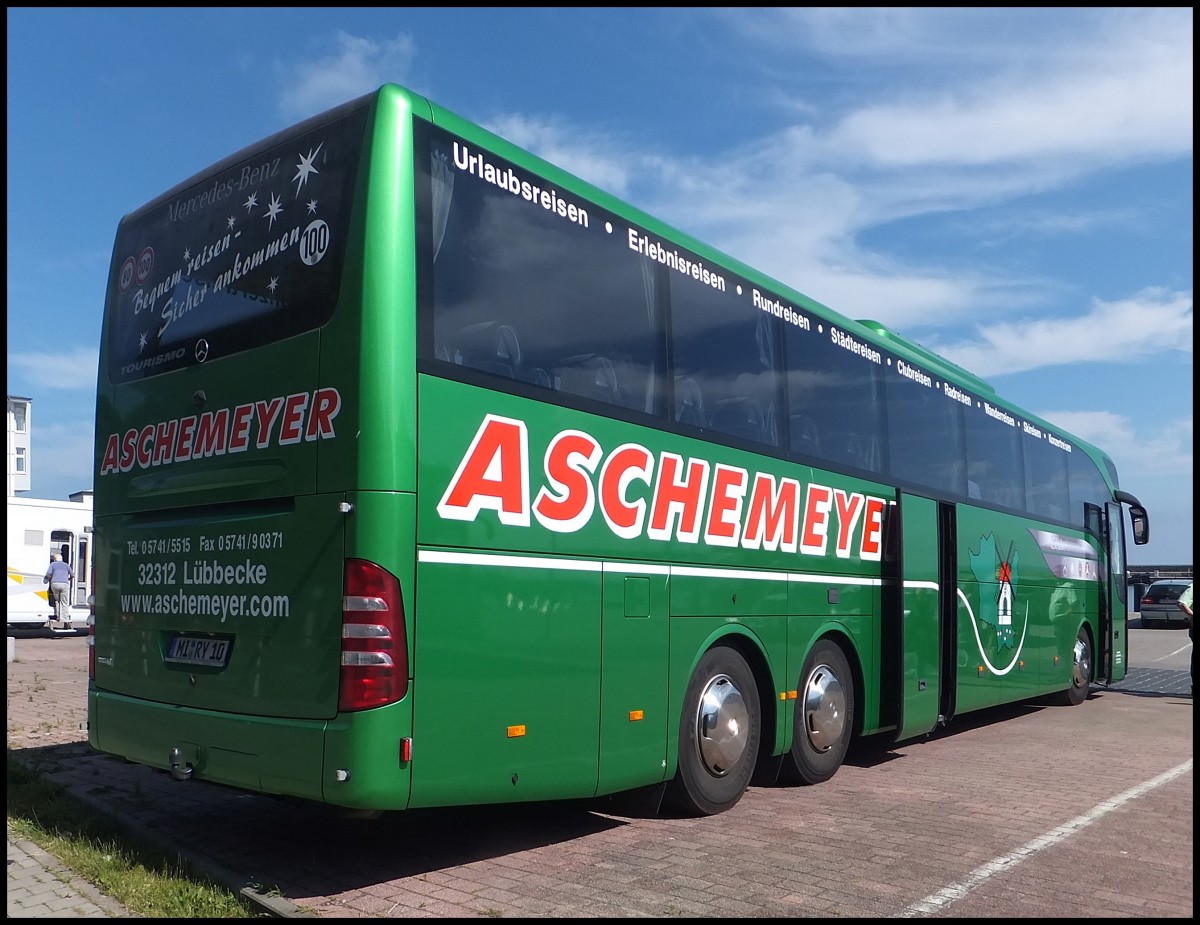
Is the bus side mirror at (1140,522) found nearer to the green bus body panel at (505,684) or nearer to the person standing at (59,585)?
the green bus body panel at (505,684)

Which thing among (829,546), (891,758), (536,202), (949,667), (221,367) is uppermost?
(536,202)

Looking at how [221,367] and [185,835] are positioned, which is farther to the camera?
[185,835]

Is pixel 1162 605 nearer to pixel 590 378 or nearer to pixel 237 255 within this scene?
pixel 590 378

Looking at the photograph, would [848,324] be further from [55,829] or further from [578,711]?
[55,829]

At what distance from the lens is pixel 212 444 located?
19.5ft

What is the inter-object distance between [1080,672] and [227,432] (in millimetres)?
13312

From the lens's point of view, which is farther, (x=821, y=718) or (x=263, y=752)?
(x=821, y=718)

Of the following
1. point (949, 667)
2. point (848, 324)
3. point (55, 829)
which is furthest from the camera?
point (949, 667)

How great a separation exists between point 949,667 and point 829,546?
2.87 metres

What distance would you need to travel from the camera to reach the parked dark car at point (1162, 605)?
36.0 meters

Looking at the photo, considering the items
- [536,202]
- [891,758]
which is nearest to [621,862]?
[536,202]

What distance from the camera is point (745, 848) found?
20.8 ft

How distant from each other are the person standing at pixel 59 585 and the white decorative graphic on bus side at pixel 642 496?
2118 centimetres

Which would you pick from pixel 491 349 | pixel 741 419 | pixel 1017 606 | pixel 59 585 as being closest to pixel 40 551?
pixel 59 585
